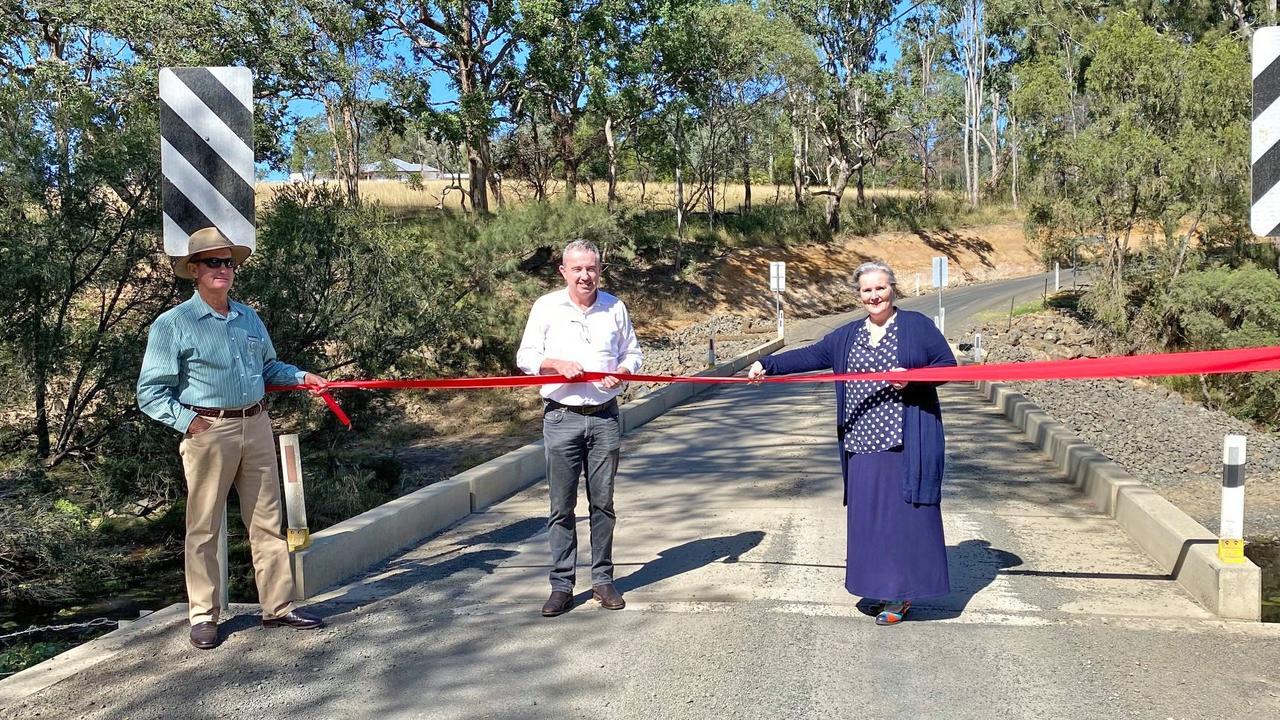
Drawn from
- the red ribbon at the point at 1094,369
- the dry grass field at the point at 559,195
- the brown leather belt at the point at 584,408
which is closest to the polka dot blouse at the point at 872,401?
the red ribbon at the point at 1094,369

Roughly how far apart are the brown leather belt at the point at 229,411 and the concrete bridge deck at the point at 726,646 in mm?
1154

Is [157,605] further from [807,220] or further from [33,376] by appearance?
[807,220]

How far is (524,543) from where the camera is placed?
25.3 feet

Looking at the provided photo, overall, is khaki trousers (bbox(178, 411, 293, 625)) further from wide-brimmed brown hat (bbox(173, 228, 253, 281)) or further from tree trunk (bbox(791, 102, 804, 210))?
tree trunk (bbox(791, 102, 804, 210))

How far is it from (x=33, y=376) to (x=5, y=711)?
7.23 m

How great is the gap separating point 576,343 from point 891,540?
1906 millimetres

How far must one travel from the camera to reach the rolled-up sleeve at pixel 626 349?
5703 mm

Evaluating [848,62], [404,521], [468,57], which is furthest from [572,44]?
[404,521]

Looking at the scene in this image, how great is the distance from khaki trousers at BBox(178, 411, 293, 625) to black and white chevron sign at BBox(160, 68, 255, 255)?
42.2 inches

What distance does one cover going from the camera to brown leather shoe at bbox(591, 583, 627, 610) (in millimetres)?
5727

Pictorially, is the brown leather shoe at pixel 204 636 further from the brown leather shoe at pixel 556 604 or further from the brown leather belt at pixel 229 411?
the brown leather shoe at pixel 556 604

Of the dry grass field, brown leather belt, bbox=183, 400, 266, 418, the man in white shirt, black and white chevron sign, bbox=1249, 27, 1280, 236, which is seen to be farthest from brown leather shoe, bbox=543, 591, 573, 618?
the dry grass field

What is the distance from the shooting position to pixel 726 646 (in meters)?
5.12

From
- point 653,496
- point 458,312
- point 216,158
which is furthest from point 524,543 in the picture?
point 458,312
